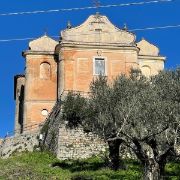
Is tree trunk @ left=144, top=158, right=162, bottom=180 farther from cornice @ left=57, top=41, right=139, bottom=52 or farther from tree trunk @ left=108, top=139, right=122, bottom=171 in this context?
cornice @ left=57, top=41, right=139, bottom=52

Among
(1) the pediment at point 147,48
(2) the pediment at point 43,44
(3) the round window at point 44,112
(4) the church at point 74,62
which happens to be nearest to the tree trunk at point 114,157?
(4) the church at point 74,62

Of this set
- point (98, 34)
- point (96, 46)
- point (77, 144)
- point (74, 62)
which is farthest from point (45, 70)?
point (77, 144)

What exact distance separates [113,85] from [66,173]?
5.95 metres

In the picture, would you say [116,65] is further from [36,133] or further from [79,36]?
[36,133]

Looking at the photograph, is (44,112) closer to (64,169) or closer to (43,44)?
(43,44)

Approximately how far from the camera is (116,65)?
54031mm

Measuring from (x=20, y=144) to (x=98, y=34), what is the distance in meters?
12.3

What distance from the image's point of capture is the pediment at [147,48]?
59.6m

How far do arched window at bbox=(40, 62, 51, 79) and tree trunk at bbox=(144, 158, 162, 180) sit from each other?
28.8m

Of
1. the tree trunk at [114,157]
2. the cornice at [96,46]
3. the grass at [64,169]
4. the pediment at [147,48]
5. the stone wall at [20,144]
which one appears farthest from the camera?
the pediment at [147,48]

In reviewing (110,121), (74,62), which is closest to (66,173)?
(110,121)

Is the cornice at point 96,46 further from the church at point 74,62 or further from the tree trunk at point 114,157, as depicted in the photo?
the tree trunk at point 114,157

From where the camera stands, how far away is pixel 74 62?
53.5 meters

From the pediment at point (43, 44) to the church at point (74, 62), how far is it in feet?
0.31
